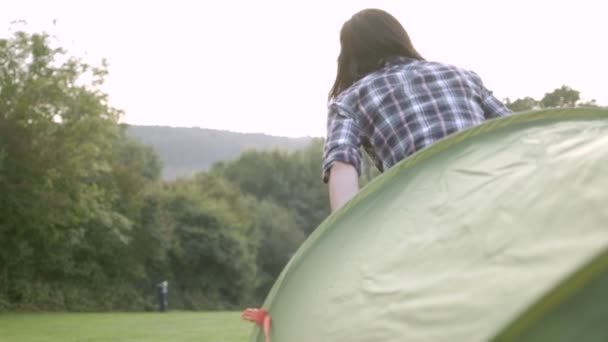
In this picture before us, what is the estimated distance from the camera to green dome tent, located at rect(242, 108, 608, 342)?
2.55 m

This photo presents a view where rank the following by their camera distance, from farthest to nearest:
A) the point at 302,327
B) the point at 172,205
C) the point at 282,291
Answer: the point at 172,205, the point at 282,291, the point at 302,327

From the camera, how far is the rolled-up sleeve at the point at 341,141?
12.1 feet

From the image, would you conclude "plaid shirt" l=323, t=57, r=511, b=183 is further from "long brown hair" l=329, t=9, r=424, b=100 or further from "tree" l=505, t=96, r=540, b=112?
"tree" l=505, t=96, r=540, b=112

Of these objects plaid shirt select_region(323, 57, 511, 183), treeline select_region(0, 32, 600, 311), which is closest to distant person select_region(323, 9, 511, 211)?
plaid shirt select_region(323, 57, 511, 183)

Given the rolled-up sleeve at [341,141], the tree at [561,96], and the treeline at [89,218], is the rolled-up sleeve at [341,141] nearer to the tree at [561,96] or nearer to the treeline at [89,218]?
the treeline at [89,218]

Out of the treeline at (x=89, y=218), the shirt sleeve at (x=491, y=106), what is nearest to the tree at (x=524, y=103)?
the treeline at (x=89, y=218)

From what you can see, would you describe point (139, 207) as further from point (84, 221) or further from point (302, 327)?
point (302, 327)

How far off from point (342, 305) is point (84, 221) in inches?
1449

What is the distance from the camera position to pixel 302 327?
123 inches

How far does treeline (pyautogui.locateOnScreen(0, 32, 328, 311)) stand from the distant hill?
265 feet

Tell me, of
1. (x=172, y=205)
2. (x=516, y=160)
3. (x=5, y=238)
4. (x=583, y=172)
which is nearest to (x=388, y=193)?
(x=516, y=160)

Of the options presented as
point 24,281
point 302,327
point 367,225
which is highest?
point 367,225

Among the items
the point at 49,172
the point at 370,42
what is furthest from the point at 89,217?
the point at 370,42

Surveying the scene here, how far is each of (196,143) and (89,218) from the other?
108 meters
